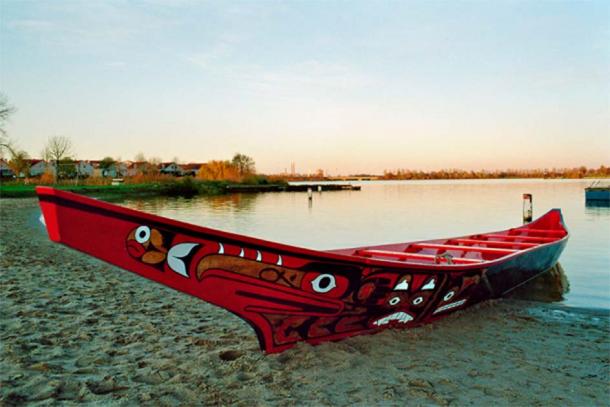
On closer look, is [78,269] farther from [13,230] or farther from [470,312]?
[13,230]

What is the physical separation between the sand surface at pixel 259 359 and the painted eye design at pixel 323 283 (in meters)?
0.65

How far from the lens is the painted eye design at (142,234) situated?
3.34 metres

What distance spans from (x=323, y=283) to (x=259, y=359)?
943mm

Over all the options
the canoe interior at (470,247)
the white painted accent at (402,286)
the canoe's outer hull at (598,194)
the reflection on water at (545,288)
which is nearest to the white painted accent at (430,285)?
the white painted accent at (402,286)

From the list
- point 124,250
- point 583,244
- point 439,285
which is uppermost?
point 124,250

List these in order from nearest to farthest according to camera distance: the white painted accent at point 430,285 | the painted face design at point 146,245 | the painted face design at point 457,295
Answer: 1. the painted face design at point 146,245
2. the white painted accent at point 430,285
3. the painted face design at point 457,295

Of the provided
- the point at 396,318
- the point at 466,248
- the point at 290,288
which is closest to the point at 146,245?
the point at 290,288

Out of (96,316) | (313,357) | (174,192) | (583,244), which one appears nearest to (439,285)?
(313,357)

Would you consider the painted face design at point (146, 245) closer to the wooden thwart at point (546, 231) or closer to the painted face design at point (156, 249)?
the painted face design at point (156, 249)

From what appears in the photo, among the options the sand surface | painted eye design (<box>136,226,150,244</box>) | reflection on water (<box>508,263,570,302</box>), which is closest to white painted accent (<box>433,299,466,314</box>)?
the sand surface

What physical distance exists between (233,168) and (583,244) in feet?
243

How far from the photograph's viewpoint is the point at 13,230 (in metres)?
14.9

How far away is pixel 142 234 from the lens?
3.36 m

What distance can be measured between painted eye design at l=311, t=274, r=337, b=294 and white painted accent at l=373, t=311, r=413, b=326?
0.96 m
